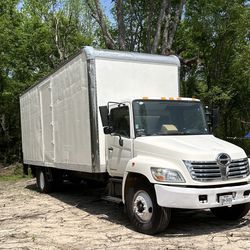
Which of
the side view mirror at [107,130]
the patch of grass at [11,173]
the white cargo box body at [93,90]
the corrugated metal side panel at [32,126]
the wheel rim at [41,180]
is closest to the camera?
the side view mirror at [107,130]

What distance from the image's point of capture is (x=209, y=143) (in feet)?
27.4

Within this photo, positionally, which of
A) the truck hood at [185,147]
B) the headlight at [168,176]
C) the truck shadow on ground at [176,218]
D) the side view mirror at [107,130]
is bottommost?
the truck shadow on ground at [176,218]

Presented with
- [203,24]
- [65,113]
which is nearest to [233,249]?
[65,113]

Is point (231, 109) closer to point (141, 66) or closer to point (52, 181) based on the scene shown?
point (52, 181)

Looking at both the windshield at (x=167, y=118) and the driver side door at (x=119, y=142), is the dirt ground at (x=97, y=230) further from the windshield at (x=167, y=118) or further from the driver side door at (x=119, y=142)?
the windshield at (x=167, y=118)

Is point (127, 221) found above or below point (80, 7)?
below

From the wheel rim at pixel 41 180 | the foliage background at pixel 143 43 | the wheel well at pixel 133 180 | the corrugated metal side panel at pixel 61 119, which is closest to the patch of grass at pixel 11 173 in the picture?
the foliage background at pixel 143 43

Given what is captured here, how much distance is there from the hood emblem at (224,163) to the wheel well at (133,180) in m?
1.29

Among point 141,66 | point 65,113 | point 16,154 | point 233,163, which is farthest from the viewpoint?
point 16,154

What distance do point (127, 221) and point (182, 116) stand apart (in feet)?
7.97

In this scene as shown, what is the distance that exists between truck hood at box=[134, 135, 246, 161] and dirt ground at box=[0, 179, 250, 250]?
1.37 meters

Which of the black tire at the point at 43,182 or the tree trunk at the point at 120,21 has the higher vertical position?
the tree trunk at the point at 120,21

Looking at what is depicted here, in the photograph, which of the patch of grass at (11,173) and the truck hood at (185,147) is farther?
the patch of grass at (11,173)

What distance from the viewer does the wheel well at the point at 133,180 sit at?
8.17m
